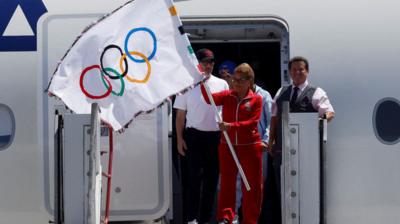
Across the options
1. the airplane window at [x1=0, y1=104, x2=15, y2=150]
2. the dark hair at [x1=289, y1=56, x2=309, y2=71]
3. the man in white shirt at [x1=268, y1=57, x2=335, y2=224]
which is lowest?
the airplane window at [x1=0, y1=104, x2=15, y2=150]

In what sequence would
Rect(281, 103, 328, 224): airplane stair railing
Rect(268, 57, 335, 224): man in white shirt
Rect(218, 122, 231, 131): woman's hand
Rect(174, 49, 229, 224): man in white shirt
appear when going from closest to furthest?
Rect(281, 103, 328, 224): airplane stair railing
Rect(218, 122, 231, 131): woman's hand
Rect(268, 57, 335, 224): man in white shirt
Rect(174, 49, 229, 224): man in white shirt

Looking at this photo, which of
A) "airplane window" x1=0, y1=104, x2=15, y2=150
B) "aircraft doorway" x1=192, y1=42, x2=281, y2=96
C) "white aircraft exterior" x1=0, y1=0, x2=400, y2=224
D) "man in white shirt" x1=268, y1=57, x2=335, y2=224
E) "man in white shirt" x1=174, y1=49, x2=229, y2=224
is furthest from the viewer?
"aircraft doorway" x1=192, y1=42, x2=281, y2=96

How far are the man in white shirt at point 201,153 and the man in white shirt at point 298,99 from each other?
75 centimetres

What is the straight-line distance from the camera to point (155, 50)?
5.99 meters

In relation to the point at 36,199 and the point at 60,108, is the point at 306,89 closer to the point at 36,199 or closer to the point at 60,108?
the point at 60,108

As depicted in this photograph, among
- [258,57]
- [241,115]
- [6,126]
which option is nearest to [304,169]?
[241,115]

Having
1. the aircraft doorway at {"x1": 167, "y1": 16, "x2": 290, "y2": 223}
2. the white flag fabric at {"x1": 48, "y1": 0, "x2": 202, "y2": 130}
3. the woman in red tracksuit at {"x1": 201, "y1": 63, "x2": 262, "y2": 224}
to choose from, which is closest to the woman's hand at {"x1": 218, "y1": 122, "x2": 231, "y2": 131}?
the woman in red tracksuit at {"x1": 201, "y1": 63, "x2": 262, "y2": 224}

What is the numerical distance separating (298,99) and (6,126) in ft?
8.60

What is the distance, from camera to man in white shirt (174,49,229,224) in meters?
7.06

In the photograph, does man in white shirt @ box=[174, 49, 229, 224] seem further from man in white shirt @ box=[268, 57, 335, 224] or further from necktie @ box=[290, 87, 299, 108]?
necktie @ box=[290, 87, 299, 108]

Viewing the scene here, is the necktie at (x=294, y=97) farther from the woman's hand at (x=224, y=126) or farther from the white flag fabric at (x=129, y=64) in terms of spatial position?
the white flag fabric at (x=129, y=64)

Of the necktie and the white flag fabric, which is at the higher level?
the white flag fabric

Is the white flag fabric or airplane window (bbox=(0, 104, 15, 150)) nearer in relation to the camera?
the white flag fabric

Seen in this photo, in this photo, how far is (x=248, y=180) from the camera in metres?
6.49
